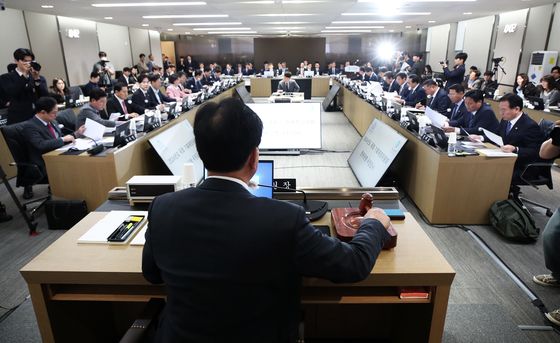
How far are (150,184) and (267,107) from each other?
359 cm

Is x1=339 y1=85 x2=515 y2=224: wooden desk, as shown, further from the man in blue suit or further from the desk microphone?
the man in blue suit

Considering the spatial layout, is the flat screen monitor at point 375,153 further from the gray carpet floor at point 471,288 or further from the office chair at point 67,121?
the office chair at point 67,121

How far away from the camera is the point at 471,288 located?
2562 mm

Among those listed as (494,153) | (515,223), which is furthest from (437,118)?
(515,223)

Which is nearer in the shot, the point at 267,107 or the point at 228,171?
the point at 228,171

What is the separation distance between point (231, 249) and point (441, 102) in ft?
18.4

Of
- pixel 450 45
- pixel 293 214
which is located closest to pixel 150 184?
pixel 293 214

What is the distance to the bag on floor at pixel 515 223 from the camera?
3.11 metres

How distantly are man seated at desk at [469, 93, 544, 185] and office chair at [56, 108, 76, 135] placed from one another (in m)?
4.70

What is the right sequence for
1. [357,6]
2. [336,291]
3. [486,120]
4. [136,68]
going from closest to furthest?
1. [336,291]
2. [486,120]
3. [357,6]
4. [136,68]

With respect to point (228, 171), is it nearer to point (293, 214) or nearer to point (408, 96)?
point (293, 214)

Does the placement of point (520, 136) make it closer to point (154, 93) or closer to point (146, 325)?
point (146, 325)

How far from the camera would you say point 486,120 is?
4246 millimetres

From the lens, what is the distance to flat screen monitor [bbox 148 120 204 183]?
3.77 meters
